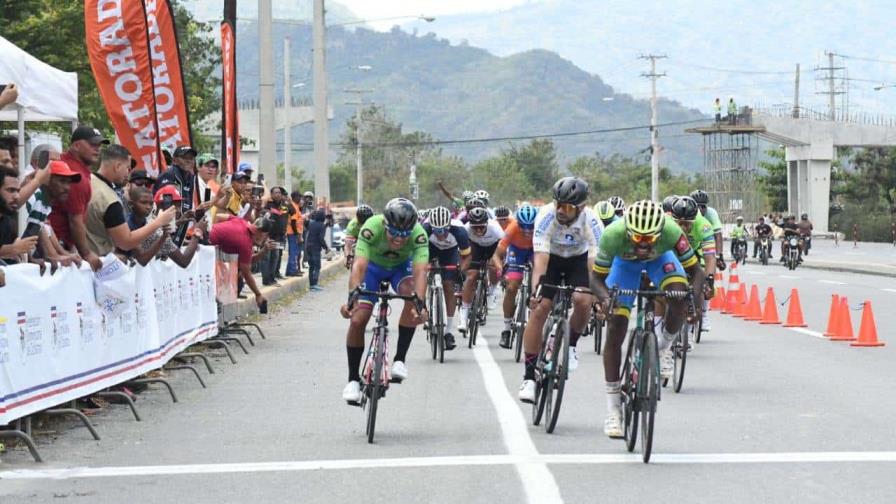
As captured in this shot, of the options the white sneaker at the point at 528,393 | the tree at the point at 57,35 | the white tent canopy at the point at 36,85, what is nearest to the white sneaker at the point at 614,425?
the white sneaker at the point at 528,393

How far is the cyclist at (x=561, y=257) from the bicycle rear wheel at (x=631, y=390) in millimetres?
1208

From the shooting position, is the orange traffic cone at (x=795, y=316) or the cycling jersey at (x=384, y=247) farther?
the orange traffic cone at (x=795, y=316)

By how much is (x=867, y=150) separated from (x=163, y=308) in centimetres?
10123

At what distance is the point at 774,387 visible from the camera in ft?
45.3

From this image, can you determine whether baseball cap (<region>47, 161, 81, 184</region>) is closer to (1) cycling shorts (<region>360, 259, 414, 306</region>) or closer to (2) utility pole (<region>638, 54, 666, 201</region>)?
(1) cycling shorts (<region>360, 259, 414, 306</region>)

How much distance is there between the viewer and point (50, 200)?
12.1 meters

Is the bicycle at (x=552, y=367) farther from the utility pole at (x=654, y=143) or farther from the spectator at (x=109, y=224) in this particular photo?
the utility pole at (x=654, y=143)

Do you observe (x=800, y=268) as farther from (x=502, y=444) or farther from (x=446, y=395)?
(x=502, y=444)

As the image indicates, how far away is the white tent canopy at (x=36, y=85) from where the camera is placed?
1388 centimetres

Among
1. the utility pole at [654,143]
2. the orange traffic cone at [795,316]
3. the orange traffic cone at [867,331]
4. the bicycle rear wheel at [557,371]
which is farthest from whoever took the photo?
the utility pole at [654,143]

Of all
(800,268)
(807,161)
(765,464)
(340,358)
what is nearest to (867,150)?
(807,161)

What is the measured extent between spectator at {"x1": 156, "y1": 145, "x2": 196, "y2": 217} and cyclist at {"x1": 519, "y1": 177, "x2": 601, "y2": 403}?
5367 mm

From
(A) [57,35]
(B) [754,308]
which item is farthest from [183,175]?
(A) [57,35]

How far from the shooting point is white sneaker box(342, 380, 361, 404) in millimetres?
11156
